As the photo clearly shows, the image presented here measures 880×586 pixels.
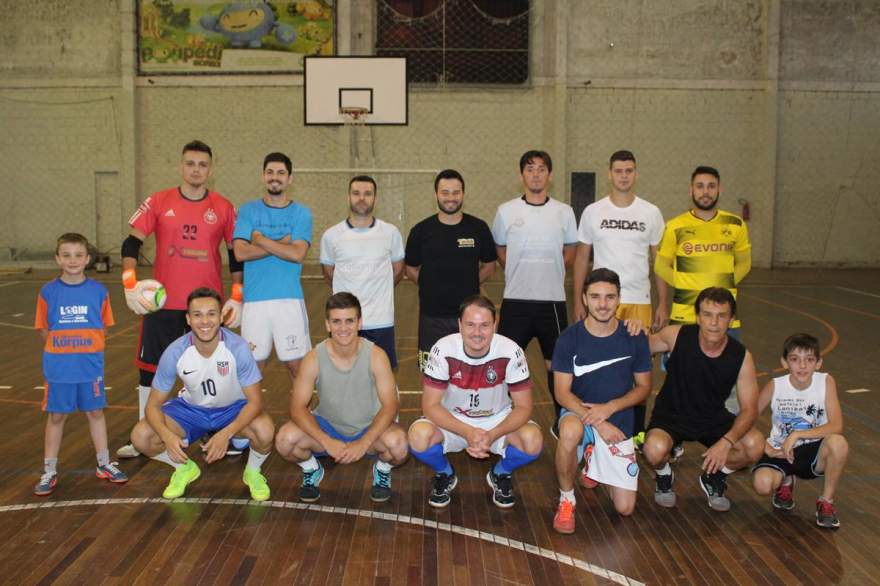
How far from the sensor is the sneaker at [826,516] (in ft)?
12.4

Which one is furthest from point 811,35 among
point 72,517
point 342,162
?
point 72,517

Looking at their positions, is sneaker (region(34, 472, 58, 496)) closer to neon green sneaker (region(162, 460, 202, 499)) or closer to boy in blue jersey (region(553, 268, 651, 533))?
neon green sneaker (region(162, 460, 202, 499))

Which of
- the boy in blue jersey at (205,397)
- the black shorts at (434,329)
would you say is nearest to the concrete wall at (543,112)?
the black shorts at (434,329)

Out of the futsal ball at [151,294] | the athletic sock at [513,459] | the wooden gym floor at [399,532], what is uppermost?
the futsal ball at [151,294]

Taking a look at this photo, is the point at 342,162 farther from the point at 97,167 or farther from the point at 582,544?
the point at 582,544

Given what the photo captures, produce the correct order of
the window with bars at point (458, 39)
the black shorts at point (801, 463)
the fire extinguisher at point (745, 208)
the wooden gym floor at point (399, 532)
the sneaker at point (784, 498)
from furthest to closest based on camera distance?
the fire extinguisher at point (745, 208) → the window with bars at point (458, 39) → the sneaker at point (784, 498) → the black shorts at point (801, 463) → the wooden gym floor at point (399, 532)

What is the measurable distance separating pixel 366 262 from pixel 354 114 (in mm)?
9799

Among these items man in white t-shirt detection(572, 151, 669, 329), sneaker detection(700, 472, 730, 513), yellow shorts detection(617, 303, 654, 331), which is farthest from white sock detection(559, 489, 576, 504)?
yellow shorts detection(617, 303, 654, 331)

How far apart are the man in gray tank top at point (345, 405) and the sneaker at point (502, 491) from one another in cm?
51

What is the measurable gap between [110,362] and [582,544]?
18.5 ft

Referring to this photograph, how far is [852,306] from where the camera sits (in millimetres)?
11680

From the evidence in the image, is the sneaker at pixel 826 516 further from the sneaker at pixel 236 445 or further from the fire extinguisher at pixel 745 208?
the fire extinguisher at pixel 745 208

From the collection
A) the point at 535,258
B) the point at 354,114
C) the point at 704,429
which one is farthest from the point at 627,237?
the point at 354,114

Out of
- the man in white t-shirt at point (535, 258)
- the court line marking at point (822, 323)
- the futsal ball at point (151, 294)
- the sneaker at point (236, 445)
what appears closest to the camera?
the futsal ball at point (151, 294)
